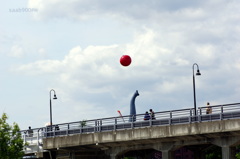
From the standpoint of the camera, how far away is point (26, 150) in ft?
171

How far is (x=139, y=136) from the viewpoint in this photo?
4350 cm

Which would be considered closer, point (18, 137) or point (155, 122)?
point (155, 122)

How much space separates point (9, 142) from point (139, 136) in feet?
43.9

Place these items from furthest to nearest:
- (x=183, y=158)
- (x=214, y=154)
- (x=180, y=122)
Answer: (x=183, y=158), (x=214, y=154), (x=180, y=122)

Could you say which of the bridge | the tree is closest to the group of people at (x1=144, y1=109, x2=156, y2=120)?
the bridge

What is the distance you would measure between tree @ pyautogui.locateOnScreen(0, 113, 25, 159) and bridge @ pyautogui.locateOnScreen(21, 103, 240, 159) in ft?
5.22

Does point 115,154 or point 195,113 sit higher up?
point 195,113

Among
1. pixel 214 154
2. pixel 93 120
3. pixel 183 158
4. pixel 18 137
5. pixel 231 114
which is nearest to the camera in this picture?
pixel 231 114

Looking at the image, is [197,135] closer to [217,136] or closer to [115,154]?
[217,136]

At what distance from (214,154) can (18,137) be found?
39.9m

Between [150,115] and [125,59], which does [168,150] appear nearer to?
[150,115]

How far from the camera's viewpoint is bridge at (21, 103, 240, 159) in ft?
130

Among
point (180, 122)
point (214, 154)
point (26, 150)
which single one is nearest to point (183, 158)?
point (214, 154)

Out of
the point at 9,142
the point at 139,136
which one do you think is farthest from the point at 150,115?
the point at 9,142
